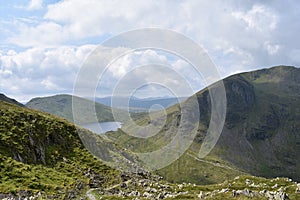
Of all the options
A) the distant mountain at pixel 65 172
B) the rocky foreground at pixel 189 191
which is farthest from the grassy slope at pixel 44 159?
the rocky foreground at pixel 189 191

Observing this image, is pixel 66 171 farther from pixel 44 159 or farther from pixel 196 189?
pixel 196 189

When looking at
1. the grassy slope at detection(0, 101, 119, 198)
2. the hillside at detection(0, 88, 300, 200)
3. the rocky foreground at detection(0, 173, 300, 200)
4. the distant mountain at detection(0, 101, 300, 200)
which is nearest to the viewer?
the rocky foreground at detection(0, 173, 300, 200)

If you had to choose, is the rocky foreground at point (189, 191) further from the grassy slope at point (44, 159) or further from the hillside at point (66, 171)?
the grassy slope at point (44, 159)

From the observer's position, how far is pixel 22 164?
97.4 metres

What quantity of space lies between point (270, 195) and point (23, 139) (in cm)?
8161

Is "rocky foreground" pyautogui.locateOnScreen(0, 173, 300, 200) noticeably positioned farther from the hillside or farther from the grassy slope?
the grassy slope

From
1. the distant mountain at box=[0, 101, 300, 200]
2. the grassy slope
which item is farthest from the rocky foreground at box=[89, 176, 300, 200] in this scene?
the grassy slope

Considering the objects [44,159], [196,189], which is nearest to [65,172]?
[44,159]

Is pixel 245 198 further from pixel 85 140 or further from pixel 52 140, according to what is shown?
pixel 85 140

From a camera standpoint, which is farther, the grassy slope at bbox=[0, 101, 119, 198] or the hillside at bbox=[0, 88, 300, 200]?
the grassy slope at bbox=[0, 101, 119, 198]

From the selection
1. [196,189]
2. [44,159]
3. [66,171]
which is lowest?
[196,189]

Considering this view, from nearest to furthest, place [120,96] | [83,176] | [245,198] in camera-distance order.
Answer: [245,198] < [120,96] < [83,176]

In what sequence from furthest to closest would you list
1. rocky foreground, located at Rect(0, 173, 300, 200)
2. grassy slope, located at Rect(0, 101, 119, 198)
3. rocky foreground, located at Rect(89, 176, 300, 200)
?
grassy slope, located at Rect(0, 101, 119, 198)
rocky foreground, located at Rect(89, 176, 300, 200)
rocky foreground, located at Rect(0, 173, 300, 200)

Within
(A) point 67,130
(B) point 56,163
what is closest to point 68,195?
(B) point 56,163
